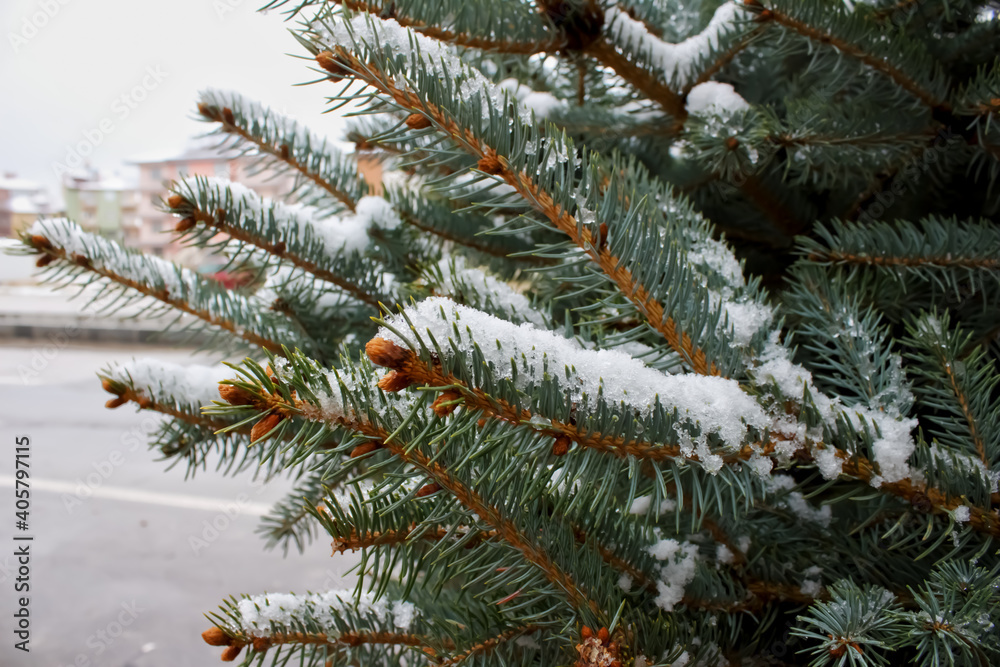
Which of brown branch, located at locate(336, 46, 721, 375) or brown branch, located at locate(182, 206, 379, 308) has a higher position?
brown branch, located at locate(336, 46, 721, 375)

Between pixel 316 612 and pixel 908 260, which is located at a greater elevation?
pixel 908 260

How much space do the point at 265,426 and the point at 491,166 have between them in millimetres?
142

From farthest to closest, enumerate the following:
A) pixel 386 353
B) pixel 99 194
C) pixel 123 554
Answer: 1. pixel 99 194
2. pixel 123 554
3. pixel 386 353

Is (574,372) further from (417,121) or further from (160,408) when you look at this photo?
(160,408)

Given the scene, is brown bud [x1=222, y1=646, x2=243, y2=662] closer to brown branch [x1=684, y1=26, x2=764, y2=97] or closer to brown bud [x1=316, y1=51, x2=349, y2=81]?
brown bud [x1=316, y1=51, x2=349, y2=81]

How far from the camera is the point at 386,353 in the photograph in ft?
0.64

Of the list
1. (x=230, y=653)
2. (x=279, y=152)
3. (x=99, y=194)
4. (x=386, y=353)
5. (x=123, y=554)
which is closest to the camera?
(x=386, y=353)

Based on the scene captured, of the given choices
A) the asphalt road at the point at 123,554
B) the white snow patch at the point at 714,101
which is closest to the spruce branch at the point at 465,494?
the white snow patch at the point at 714,101

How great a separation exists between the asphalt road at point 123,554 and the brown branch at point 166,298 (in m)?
0.83

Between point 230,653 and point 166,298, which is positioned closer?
point 230,653

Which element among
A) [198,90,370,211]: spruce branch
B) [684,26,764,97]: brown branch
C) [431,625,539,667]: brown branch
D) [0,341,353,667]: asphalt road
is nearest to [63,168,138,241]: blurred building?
[0,341,353,667]: asphalt road

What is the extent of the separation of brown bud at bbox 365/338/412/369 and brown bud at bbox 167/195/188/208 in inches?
10.9

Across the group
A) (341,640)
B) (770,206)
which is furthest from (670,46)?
(341,640)

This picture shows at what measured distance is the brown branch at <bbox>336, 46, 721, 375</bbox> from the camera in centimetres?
27
